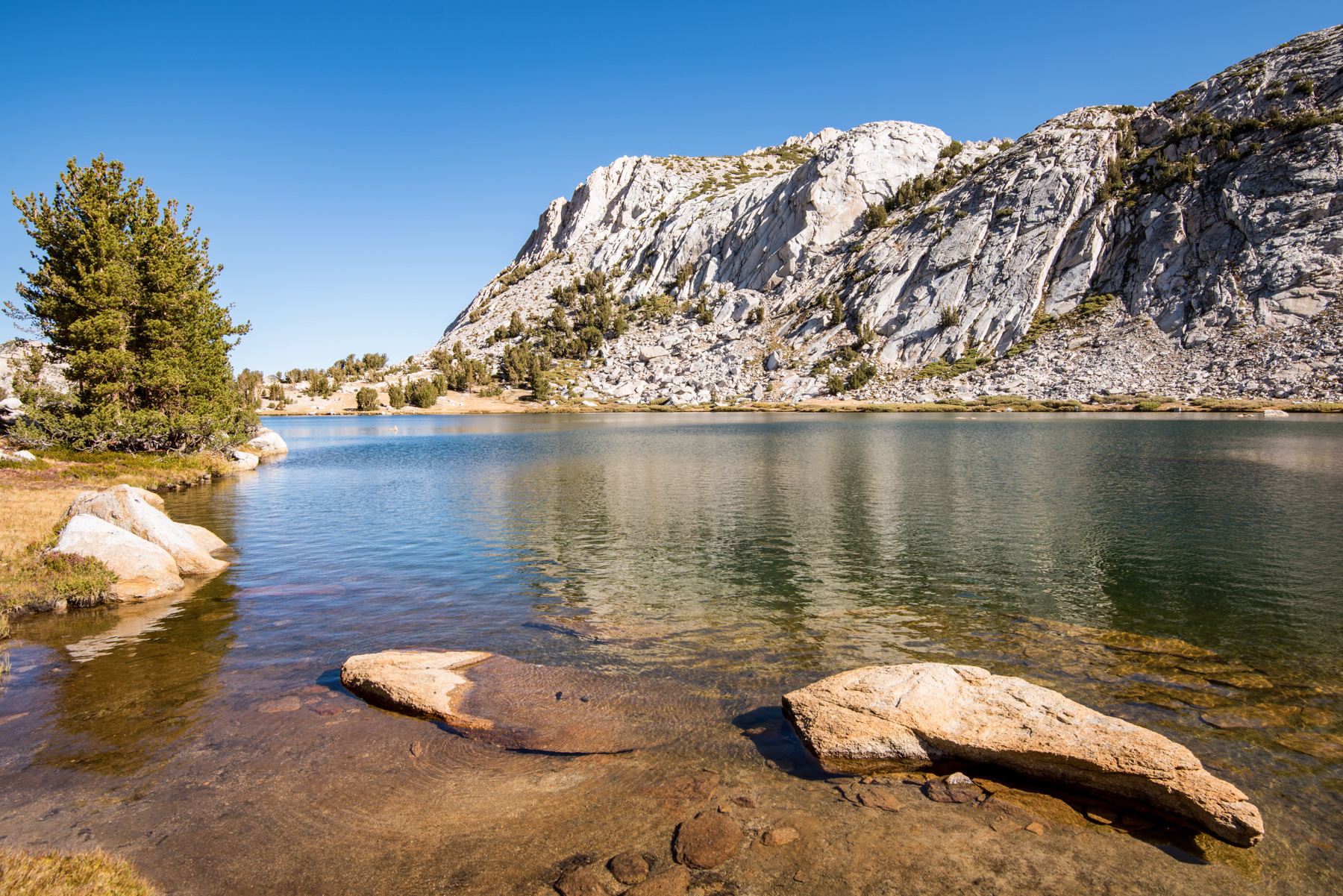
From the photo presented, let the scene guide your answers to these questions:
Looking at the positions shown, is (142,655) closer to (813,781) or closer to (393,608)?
(393,608)

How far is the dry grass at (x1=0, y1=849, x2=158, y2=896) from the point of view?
21.6ft

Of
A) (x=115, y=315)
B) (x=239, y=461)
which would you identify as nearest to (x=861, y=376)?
(x=239, y=461)

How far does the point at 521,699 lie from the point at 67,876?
6568mm

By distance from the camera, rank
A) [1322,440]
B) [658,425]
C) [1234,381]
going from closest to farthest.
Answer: [1322,440] → [658,425] → [1234,381]

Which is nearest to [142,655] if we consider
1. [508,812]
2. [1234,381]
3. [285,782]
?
[285,782]

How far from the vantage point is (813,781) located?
973 centimetres

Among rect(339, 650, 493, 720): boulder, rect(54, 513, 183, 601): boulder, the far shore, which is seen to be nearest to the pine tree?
rect(54, 513, 183, 601): boulder

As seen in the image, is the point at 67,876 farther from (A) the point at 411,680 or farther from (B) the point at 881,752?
(B) the point at 881,752

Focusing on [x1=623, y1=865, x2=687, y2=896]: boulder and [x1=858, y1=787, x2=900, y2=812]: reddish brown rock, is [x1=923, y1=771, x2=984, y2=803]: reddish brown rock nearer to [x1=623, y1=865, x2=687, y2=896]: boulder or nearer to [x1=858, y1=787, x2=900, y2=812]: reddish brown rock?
[x1=858, y1=787, x2=900, y2=812]: reddish brown rock

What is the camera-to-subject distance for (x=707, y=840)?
27.3ft

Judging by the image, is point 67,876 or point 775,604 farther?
point 775,604

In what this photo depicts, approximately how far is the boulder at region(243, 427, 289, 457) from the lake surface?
101ft

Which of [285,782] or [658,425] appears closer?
[285,782]

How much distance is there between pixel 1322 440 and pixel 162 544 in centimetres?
8698
